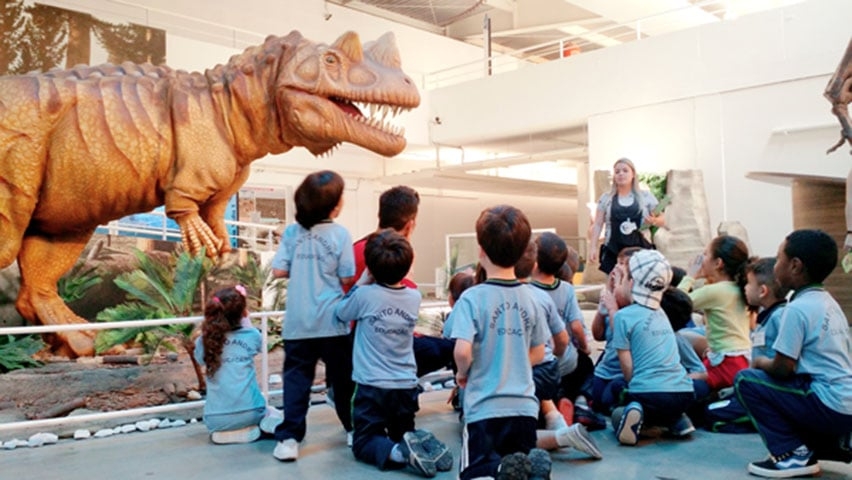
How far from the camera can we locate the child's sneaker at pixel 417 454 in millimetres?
2783

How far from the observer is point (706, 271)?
158 inches

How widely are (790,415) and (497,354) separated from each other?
1.26 metres

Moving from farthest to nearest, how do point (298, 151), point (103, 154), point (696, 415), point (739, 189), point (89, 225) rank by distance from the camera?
point (298, 151) → point (739, 189) → point (89, 225) → point (103, 154) → point (696, 415)

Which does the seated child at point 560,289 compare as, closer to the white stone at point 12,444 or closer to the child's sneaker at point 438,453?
the child's sneaker at point 438,453

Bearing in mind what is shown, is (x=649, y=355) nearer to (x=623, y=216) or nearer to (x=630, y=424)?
(x=630, y=424)

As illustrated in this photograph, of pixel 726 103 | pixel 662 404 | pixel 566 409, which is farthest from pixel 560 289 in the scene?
pixel 726 103

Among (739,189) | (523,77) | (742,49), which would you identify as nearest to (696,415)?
(739,189)

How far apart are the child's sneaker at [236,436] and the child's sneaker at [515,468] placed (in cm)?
154

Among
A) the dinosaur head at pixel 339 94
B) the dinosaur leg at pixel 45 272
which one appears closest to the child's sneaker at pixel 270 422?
the dinosaur head at pixel 339 94

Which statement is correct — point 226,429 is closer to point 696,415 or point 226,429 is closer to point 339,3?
point 696,415

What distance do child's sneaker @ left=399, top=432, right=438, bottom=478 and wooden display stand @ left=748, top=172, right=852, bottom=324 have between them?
606cm

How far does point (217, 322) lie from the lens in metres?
3.37

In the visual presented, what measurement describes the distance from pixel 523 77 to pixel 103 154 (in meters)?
10.9

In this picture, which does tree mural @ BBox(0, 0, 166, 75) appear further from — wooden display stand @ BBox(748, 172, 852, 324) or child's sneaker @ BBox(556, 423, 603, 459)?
child's sneaker @ BBox(556, 423, 603, 459)
